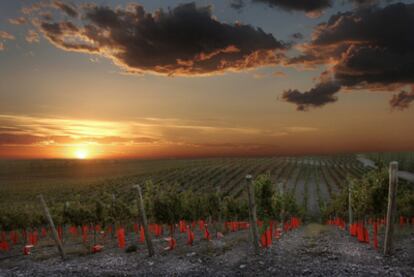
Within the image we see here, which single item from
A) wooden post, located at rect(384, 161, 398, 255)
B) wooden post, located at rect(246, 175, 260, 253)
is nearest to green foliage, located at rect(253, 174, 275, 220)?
wooden post, located at rect(246, 175, 260, 253)

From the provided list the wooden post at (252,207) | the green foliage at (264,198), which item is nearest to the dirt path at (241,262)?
the wooden post at (252,207)

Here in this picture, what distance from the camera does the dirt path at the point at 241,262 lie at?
14.5 meters

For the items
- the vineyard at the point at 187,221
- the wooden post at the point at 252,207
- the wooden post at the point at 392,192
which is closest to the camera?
the wooden post at the point at 392,192

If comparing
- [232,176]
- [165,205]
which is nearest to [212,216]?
[165,205]

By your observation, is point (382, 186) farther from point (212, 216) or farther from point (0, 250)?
point (0, 250)

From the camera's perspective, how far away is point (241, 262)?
16.7m

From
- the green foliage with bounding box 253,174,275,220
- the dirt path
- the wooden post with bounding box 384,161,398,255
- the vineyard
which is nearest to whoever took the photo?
the dirt path

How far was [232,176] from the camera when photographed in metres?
101

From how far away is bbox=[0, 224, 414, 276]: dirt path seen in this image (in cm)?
1452

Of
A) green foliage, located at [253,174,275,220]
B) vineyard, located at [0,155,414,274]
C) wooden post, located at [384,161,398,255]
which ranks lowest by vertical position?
vineyard, located at [0,155,414,274]

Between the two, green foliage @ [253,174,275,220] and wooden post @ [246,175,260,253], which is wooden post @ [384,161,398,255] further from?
green foliage @ [253,174,275,220]

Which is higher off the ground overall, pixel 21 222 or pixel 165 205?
pixel 165 205

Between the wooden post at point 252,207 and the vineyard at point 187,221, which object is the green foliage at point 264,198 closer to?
the vineyard at point 187,221

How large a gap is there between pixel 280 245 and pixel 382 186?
12052 millimetres
